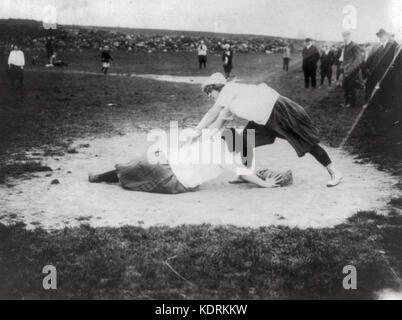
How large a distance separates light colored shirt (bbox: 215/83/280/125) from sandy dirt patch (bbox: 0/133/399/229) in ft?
3.42

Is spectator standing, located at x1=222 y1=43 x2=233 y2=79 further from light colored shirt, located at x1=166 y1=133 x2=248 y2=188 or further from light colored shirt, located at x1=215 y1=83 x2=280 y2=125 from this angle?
light colored shirt, located at x1=215 y1=83 x2=280 y2=125

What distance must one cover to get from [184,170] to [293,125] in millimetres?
1577

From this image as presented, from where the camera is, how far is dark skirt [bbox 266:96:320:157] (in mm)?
7039

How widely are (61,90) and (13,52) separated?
330 centimetres

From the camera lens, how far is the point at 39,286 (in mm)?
4395

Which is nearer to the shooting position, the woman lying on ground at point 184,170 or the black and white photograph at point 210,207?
the black and white photograph at point 210,207

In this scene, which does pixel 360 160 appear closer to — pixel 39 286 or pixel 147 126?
pixel 147 126

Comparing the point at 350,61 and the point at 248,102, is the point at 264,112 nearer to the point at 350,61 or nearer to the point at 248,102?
the point at 248,102

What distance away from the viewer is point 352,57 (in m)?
15.0

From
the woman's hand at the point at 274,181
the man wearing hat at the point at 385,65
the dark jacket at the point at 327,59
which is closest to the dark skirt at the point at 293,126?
the woman's hand at the point at 274,181

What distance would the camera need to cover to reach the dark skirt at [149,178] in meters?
7.13

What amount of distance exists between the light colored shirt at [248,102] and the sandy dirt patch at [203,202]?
1.04m

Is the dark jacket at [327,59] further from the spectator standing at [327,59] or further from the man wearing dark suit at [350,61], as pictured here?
the man wearing dark suit at [350,61]

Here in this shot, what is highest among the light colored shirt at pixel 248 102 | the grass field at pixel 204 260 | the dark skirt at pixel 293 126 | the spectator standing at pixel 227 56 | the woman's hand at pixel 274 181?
the spectator standing at pixel 227 56
